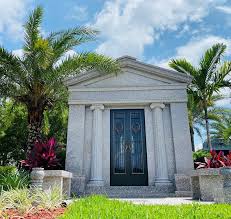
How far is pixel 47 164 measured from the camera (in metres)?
9.46

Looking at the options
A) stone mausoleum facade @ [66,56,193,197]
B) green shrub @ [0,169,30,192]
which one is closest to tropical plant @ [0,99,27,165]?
stone mausoleum facade @ [66,56,193,197]

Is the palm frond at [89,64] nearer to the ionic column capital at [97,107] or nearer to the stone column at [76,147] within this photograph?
the ionic column capital at [97,107]

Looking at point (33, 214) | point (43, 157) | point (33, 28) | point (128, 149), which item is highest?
point (33, 28)

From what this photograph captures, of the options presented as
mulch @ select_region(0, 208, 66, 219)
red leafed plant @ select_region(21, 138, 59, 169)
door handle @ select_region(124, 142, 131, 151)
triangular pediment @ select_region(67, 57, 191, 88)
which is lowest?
mulch @ select_region(0, 208, 66, 219)

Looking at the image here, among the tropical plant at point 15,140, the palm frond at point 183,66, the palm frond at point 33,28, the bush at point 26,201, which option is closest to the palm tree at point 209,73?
the palm frond at point 183,66

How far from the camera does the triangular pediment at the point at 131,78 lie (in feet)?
39.6

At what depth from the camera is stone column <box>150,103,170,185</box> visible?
35.6 feet

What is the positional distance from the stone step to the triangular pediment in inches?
178

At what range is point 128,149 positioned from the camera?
1161 cm

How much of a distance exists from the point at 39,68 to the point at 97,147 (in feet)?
13.5

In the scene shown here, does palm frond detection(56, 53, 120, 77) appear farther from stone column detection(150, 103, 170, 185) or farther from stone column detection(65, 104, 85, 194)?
stone column detection(150, 103, 170, 185)

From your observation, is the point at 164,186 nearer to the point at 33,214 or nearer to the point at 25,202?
the point at 25,202

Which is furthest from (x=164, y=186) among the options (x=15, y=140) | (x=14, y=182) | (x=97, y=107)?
(x=15, y=140)

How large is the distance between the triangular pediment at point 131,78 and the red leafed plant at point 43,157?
3.60 m
